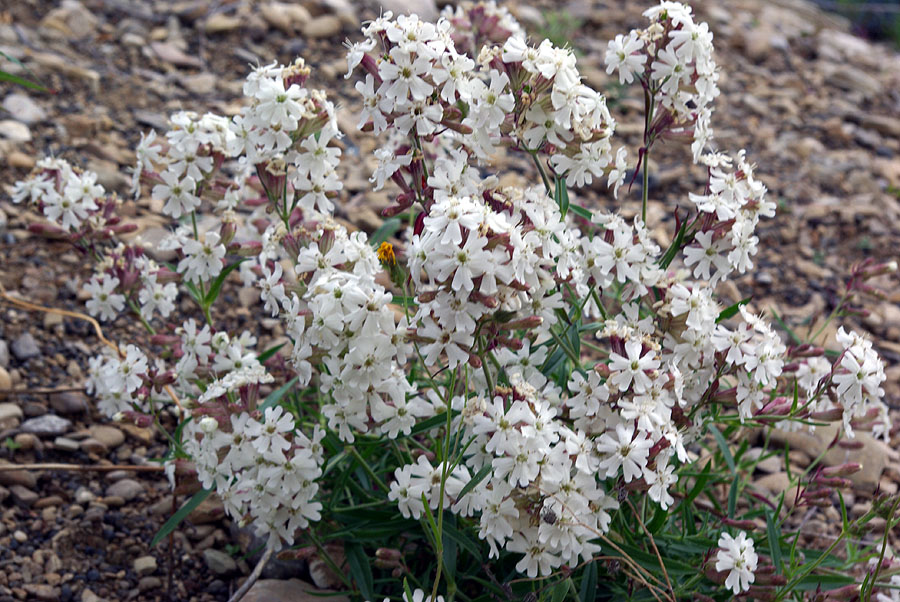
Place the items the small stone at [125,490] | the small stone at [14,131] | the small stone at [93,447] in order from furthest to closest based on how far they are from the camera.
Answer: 1. the small stone at [14,131]
2. the small stone at [93,447]
3. the small stone at [125,490]

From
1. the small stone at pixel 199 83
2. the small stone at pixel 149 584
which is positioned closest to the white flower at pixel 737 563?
the small stone at pixel 149 584

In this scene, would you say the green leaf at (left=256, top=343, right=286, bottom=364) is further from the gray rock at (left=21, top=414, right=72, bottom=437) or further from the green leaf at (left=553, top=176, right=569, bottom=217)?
the green leaf at (left=553, top=176, right=569, bottom=217)

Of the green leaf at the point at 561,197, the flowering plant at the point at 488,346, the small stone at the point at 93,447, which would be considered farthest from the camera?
the small stone at the point at 93,447

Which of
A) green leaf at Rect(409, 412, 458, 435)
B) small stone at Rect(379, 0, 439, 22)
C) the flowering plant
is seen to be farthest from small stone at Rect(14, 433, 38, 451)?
small stone at Rect(379, 0, 439, 22)

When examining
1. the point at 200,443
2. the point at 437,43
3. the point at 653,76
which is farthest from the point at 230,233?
the point at 653,76

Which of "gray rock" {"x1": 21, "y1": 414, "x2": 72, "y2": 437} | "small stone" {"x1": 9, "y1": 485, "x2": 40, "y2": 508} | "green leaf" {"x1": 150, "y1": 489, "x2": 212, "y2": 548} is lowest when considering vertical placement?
"small stone" {"x1": 9, "y1": 485, "x2": 40, "y2": 508}

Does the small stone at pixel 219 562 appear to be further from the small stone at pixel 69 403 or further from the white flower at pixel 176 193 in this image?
the white flower at pixel 176 193
